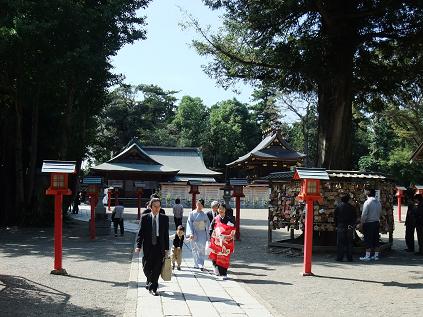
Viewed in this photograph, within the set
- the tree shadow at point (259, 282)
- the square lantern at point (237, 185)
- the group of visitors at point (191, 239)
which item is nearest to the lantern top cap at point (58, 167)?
the group of visitors at point (191, 239)

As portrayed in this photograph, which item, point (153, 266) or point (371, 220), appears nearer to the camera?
point (153, 266)

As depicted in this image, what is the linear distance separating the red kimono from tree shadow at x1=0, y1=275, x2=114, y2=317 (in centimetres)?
297

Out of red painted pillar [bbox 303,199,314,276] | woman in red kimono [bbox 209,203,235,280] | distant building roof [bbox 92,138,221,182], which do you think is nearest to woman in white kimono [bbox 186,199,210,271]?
woman in red kimono [bbox 209,203,235,280]

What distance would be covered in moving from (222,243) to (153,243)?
219cm

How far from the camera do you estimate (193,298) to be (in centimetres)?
761

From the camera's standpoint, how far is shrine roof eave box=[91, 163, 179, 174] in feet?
136

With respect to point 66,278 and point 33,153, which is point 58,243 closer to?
point 66,278

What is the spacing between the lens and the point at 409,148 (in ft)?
150

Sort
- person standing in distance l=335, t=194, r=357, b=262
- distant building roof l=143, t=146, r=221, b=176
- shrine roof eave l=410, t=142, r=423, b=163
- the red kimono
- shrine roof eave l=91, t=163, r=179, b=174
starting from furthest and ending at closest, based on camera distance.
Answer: distant building roof l=143, t=146, r=221, b=176 → shrine roof eave l=91, t=163, r=179, b=174 → shrine roof eave l=410, t=142, r=423, b=163 → person standing in distance l=335, t=194, r=357, b=262 → the red kimono

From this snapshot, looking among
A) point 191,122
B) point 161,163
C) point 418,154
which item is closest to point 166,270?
point 418,154

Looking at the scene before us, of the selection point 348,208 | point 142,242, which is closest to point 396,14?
point 348,208

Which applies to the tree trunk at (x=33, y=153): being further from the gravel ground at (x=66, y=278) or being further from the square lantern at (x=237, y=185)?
the square lantern at (x=237, y=185)

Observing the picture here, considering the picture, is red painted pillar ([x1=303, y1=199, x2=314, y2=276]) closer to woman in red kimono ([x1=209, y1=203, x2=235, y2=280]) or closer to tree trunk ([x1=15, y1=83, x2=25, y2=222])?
woman in red kimono ([x1=209, y1=203, x2=235, y2=280])

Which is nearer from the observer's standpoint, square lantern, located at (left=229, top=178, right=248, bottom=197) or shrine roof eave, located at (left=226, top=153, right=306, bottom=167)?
square lantern, located at (left=229, top=178, right=248, bottom=197)
